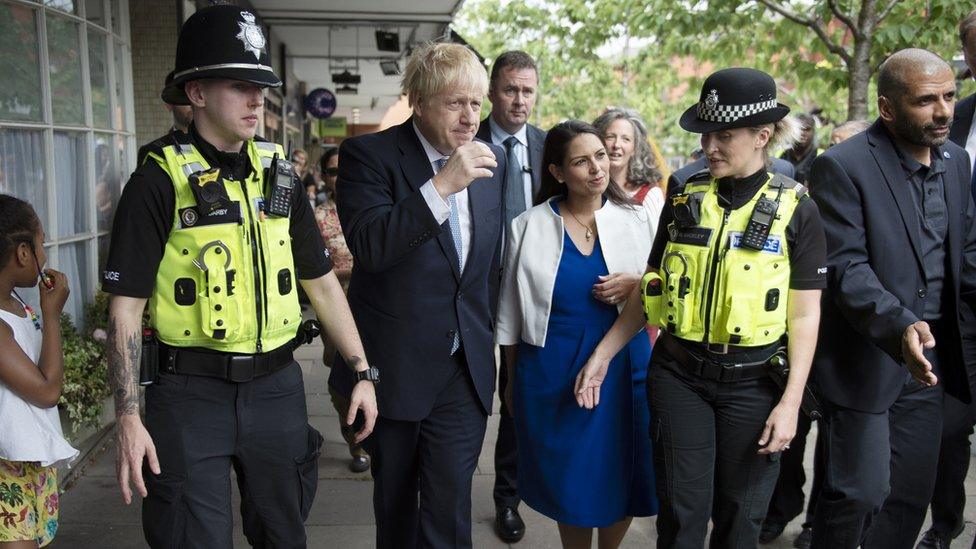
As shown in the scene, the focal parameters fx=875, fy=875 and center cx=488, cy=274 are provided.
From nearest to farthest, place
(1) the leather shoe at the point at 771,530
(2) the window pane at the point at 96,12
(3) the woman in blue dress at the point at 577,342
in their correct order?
(3) the woman in blue dress at the point at 577,342, (1) the leather shoe at the point at 771,530, (2) the window pane at the point at 96,12

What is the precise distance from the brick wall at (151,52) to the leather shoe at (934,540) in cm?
614

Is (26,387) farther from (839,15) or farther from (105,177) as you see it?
(839,15)

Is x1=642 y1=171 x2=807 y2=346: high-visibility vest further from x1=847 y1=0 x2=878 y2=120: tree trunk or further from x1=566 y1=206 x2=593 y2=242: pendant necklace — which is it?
x1=847 y1=0 x2=878 y2=120: tree trunk

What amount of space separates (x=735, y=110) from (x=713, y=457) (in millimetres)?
1206

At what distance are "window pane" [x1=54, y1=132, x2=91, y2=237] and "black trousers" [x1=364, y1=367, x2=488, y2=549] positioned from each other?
327 cm

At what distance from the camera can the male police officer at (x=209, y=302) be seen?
8.11 ft

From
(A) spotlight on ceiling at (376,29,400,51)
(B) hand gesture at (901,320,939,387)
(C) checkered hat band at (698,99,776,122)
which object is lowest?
(B) hand gesture at (901,320,939,387)

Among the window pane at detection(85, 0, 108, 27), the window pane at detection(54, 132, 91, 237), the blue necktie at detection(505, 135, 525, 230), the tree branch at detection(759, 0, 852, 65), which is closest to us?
the blue necktie at detection(505, 135, 525, 230)

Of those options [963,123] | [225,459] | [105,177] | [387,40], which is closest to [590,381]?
[225,459]

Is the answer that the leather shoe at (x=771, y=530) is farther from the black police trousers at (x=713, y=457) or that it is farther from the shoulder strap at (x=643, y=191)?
the shoulder strap at (x=643, y=191)

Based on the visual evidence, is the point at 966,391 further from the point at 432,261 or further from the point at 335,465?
the point at 335,465

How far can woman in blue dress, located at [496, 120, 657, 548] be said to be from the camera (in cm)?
348

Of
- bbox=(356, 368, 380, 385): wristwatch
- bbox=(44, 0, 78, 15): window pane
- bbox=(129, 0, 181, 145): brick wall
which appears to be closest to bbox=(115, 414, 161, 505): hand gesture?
bbox=(356, 368, 380, 385): wristwatch

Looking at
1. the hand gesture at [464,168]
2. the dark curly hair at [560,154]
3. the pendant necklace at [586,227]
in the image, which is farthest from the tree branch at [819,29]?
the hand gesture at [464,168]
